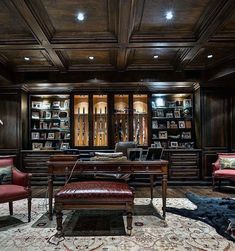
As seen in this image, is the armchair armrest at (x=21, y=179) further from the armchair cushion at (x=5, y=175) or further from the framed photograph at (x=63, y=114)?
the framed photograph at (x=63, y=114)

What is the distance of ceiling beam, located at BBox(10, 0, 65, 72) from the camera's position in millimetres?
2994

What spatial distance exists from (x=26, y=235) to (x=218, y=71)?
5004mm

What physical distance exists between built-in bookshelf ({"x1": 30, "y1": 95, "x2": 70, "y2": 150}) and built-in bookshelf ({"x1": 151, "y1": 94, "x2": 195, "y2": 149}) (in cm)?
249

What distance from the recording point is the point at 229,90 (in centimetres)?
611

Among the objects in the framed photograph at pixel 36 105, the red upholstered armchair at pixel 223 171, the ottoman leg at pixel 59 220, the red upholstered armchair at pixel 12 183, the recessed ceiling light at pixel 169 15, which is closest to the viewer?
the ottoman leg at pixel 59 220

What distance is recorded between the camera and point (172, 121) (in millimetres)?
6766

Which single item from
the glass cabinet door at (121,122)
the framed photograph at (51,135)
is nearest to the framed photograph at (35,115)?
the framed photograph at (51,135)

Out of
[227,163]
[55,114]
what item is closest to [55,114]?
[55,114]

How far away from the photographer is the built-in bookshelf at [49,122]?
6754 mm

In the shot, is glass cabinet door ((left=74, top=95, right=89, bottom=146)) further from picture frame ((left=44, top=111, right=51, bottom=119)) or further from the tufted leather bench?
the tufted leather bench

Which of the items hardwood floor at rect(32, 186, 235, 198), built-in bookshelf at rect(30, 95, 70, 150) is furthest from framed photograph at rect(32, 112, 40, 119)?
hardwood floor at rect(32, 186, 235, 198)

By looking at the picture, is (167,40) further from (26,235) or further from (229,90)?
(26,235)

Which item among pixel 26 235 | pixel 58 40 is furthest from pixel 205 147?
pixel 26 235

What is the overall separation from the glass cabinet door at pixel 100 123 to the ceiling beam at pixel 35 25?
80.2 inches
